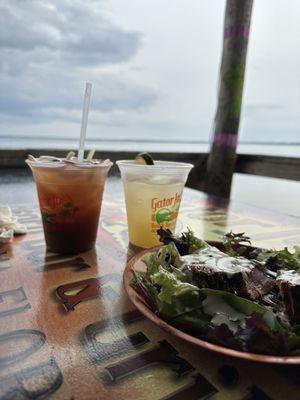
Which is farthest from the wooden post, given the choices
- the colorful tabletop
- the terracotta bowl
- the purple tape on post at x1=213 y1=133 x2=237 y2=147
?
the terracotta bowl

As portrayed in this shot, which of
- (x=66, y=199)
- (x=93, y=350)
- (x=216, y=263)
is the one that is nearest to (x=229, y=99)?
(x=66, y=199)

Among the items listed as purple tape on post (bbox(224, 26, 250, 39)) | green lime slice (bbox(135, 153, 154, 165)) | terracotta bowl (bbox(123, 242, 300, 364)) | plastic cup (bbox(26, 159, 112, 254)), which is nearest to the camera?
terracotta bowl (bbox(123, 242, 300, 364))

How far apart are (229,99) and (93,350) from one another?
3.03 metres

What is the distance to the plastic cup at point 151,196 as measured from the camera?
2.88 ft

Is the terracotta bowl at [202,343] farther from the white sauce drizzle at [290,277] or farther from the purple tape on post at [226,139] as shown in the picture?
the purple tape on post at [226,139]

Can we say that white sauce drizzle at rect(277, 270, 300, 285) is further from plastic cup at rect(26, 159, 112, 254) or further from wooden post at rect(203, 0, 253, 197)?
wooden post at rect(203, 0, 253, 197)

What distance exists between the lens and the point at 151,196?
89 centimetres

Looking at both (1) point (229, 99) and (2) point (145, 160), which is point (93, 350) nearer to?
(2) point (145, 160)

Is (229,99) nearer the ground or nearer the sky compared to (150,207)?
nearer the sky

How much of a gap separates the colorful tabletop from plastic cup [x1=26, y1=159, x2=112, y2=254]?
0.19 ft

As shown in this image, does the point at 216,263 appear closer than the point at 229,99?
Yes

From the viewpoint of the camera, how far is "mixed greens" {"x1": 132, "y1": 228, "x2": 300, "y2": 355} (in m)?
0.41

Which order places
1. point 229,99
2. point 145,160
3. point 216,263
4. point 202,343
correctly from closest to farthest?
point 202,343 → point 216,263 → point 145,160 → point 229,99

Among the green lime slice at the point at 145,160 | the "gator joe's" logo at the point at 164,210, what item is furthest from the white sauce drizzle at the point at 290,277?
the green lime slice at the point at 145,160
